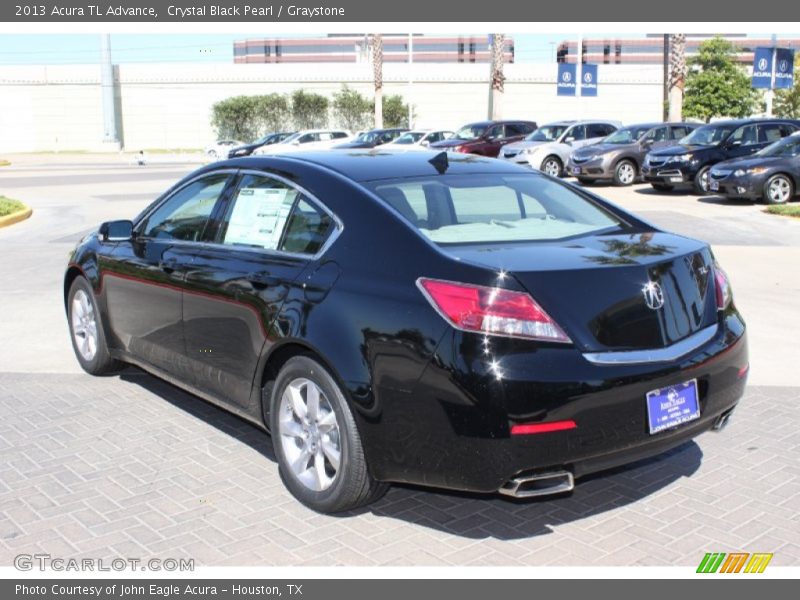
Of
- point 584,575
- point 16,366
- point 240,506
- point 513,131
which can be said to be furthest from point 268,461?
point 513,131

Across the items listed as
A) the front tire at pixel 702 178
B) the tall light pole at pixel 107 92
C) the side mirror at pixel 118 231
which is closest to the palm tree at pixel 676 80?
the front tire at pixel 702 178

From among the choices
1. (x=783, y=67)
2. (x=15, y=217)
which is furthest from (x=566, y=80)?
(x=15, y=217)

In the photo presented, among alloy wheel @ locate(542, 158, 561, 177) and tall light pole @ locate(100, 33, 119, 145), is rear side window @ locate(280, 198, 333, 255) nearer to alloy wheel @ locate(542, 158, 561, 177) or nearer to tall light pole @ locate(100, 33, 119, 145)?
alloy wheel @ locate(542, 158, 561, 177)

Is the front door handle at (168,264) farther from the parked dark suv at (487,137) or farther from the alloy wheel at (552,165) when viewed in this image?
the parked dark suv at (487,137)

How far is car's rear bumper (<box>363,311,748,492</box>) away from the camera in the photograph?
344 cm

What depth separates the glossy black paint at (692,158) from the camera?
21625 millimetres

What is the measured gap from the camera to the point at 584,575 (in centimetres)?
359

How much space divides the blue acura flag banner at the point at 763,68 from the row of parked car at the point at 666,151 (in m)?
4.70

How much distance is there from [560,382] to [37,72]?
71903 mm

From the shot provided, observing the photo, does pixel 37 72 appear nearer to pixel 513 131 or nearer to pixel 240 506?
pixel 513 131

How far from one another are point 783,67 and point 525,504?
28.7 m

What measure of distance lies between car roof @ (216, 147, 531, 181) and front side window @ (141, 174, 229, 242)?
127mm

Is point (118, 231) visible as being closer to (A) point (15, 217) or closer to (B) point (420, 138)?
(A) point (15, 217)

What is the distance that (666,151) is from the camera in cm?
2244
